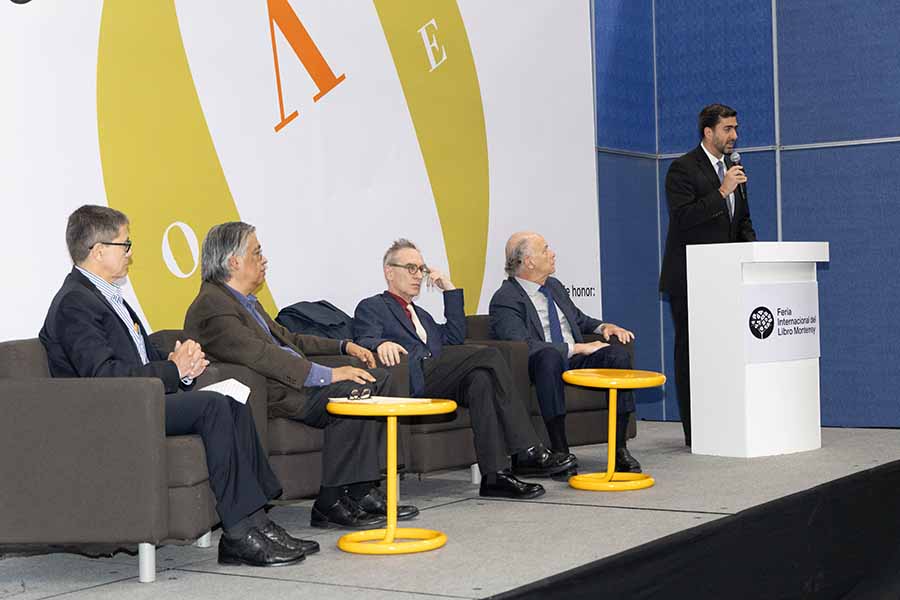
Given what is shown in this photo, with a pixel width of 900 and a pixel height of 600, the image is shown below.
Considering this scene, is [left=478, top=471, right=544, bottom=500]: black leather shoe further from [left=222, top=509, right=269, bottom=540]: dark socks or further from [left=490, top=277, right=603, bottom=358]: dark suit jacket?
[left=222, top=509, right=269, bottom=540]: dark socks

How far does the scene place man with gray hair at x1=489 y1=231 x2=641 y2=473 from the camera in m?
5.46

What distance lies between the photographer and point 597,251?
7.77 metres

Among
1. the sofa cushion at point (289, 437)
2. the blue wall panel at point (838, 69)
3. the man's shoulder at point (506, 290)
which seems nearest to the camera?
the sofa cushion at point (289, 437)

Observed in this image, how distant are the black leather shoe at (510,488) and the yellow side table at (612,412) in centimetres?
32

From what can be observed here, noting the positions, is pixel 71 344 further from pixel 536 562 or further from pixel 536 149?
pixel 536 149

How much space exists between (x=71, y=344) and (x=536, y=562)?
1.51 m

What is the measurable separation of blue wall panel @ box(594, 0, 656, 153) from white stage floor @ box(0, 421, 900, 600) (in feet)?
9.81

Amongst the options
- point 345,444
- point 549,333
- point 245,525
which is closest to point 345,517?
point 345,444

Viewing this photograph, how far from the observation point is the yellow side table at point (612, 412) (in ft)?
16.3

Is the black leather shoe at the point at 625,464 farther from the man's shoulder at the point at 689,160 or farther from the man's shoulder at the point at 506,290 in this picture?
the man's shoulder at the point at 689,160

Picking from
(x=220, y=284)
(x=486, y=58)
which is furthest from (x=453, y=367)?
(x=486, y=58)

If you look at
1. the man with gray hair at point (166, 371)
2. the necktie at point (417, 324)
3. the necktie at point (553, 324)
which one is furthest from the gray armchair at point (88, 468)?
the necktie at point (553, 324)

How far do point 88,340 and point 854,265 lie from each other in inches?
221

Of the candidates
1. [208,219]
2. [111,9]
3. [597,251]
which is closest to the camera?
[111,9]
